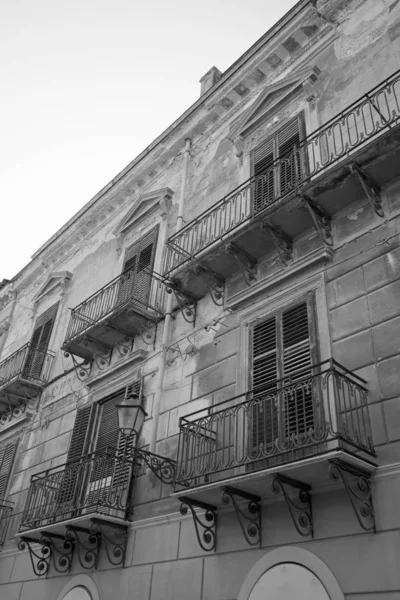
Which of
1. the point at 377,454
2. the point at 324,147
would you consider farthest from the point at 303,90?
the point at 377,454

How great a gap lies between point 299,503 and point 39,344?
1133 centimetres

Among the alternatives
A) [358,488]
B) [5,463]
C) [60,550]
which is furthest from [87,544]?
[358,488]

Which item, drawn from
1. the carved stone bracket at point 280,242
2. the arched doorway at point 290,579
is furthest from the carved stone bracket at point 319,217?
the arched doorway at point 290,579

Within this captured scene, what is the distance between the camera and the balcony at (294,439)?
20.5 feet

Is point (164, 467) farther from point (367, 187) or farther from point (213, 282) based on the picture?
point (367, 187)

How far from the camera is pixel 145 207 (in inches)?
580

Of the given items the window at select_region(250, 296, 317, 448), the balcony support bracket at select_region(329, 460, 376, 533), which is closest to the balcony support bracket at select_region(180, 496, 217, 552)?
the window at select_region(250, 296, 317, 448)

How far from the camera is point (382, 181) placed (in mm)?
8336

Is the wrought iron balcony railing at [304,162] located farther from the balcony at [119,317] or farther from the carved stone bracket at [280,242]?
the balcony at [119,317]

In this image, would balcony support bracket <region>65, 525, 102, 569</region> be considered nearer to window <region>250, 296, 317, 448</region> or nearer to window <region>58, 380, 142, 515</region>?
window <region>58, 380, 142, 515</region>

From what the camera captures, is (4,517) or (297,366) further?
→ (4,517)

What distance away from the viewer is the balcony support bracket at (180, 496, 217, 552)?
7.54 metres

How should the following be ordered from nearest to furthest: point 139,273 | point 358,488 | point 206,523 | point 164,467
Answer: point 358,488 < point 206,523 < point 164,467 < point 139,273

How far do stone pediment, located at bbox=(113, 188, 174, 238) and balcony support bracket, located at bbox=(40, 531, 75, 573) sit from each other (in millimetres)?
7648
